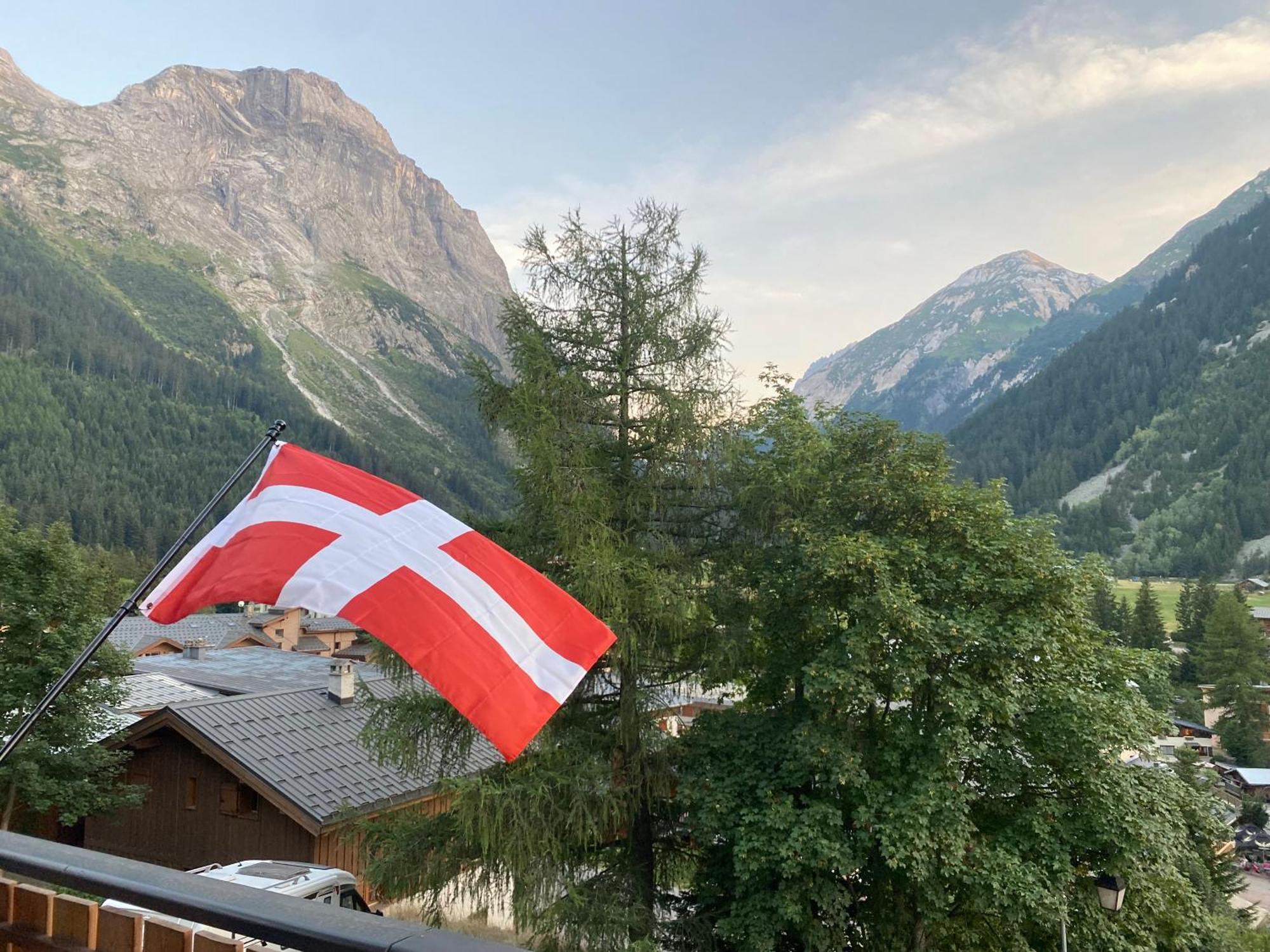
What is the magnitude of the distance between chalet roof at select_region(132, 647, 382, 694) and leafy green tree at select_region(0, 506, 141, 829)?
6481mm

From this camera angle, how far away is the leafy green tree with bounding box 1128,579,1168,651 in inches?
2992

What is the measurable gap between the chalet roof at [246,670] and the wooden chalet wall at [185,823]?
5767mm

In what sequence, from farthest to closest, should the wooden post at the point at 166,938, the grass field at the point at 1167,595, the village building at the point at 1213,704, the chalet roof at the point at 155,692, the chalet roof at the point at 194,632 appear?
1. the grass field at the point at 1167,595
2. the village building at the point at 1213,704
3. the chalet roof at the point at 194,632
4. the chalet roof at the point at 155,692
5. the wooden post at the point at 166,938

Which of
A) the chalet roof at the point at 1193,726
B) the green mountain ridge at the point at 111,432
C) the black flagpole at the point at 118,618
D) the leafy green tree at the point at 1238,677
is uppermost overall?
the green mountain ridge at the point at 111,432

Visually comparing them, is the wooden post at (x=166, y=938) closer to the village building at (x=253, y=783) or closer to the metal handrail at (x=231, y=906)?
the metal handrail at (x=231, y=906)

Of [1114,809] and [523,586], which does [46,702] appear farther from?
[1114,809]

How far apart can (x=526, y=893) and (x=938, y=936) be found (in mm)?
6863

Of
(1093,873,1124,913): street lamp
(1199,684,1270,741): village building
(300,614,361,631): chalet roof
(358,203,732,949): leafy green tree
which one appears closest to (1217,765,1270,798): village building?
(1199,684,1270,741): village building

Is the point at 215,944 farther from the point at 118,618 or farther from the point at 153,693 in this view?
the point at 153,693

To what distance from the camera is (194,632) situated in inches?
2297

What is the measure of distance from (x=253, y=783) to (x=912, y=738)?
45.9 feet

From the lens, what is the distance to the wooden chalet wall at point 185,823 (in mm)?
19016

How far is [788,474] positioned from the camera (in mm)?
14234

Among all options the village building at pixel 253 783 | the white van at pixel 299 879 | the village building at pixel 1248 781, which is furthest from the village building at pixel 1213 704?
the white van at pixel 299 879
